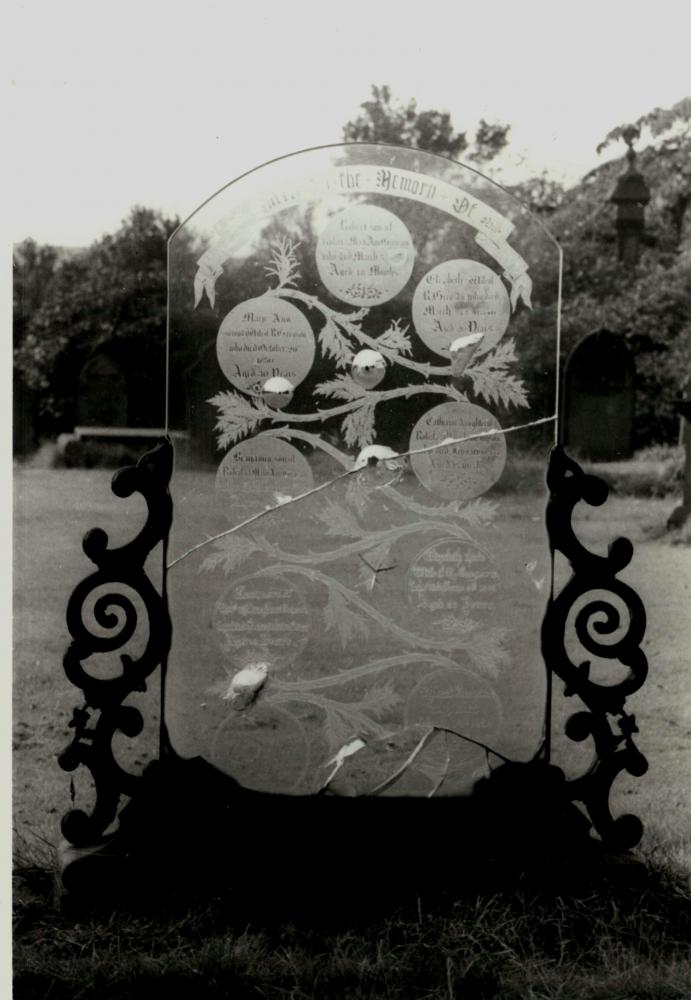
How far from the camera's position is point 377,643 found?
314 cm

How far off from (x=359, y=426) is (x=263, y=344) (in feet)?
1.08

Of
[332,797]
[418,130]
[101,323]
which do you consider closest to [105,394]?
[101,323]

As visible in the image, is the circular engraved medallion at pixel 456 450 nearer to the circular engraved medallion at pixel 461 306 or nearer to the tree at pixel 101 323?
the circular engraved medallion at pixel 461 306

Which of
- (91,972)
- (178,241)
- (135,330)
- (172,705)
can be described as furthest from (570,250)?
(91,972)

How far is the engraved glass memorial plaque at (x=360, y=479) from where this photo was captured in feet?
10.1

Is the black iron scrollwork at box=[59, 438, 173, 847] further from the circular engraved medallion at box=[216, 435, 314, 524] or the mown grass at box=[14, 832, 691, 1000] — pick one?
the mown grass at box=[14, 832, 691, 1000]

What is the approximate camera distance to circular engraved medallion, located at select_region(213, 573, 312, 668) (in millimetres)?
3102

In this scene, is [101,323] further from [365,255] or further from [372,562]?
[372,562]

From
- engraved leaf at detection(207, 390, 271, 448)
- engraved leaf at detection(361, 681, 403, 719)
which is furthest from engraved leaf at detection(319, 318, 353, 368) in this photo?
engraved leaf at detection(361, 681, 403, 719)

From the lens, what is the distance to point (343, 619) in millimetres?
3137

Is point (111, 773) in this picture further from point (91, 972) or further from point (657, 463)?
point (657, 463)

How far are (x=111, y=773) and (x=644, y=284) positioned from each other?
316 cm

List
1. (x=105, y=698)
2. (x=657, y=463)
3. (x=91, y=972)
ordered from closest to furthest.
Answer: (x=91, y=972) < (x=105, y=698) < (x=657, y=463)

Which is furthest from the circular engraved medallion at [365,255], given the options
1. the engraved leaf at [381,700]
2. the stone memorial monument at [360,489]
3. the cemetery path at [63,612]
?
the cemetery path at [63,612]
